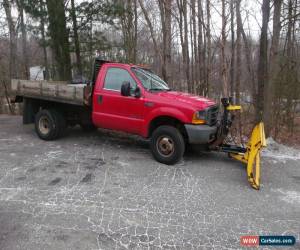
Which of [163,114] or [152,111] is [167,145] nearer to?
[163,114]

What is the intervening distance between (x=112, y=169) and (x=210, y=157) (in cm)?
240

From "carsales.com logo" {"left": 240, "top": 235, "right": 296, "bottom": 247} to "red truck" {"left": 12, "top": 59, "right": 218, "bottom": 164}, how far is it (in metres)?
2.36

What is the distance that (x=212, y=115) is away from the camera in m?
5.63

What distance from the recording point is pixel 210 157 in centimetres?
623

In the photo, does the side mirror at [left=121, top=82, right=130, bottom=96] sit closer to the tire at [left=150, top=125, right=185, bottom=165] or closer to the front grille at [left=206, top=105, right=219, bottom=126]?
the tire at [left=150, top=125, right=185, bottom=165]

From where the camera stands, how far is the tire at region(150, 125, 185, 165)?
5.37m

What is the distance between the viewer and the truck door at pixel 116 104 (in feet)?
19.2

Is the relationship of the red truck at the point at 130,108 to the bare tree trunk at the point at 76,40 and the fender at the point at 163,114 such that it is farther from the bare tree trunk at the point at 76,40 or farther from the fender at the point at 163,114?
the bare tree trunk at the point at 76,40

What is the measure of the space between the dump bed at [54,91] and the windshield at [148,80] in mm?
1314

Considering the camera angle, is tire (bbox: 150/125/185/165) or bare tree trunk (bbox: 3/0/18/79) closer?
tire (bbox: 150/125/185/165)

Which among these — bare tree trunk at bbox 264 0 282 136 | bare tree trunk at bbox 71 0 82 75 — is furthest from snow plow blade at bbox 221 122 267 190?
bare tree trunk at bbox 71 0 82 75

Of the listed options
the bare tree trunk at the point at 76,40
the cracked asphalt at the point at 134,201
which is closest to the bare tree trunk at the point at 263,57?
the cracked asphalt at the point at 134,201

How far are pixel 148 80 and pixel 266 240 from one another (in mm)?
4084

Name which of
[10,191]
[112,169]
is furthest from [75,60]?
[10,191]
